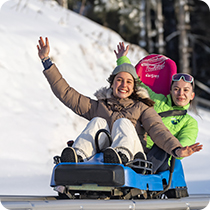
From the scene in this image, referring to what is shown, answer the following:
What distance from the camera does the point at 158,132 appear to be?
3.50m

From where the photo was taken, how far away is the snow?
19.8 ft

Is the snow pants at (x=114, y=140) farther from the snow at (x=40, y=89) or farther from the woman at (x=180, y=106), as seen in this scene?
the snow at (x=40, y=89)

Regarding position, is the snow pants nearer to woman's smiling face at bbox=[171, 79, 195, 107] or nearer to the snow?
woman's smiling face at bbox=[171, 79, 195, 107]

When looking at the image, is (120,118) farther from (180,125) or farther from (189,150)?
(180,125)

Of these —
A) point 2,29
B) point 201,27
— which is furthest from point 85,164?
point 201,27

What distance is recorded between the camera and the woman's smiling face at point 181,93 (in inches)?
167

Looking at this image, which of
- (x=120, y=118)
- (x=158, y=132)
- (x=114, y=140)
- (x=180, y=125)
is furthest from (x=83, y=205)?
(x=180, y=125)

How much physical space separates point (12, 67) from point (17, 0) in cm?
355

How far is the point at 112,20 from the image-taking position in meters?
17.7

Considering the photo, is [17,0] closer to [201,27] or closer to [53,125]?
[53,125]

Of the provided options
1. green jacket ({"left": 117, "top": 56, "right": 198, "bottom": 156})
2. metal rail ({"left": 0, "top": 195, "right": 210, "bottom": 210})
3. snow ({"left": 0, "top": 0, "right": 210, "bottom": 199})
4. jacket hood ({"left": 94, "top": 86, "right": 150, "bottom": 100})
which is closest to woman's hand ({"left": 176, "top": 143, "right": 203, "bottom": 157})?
metal rail ({"left": 0, "top": 195, "right": 210, "bottom": 210})

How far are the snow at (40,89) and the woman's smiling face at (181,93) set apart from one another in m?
1.47

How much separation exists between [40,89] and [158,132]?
525 centimetres

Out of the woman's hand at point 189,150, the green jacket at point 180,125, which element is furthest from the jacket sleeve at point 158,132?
the green jacket at point 180,125
